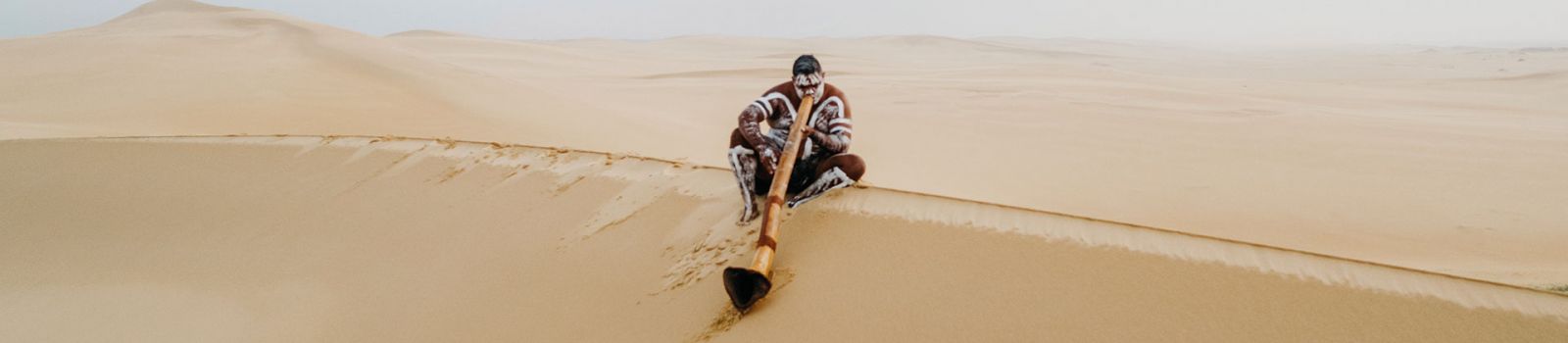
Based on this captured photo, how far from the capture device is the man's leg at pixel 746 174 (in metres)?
2.95

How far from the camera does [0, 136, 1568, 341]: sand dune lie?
1.99 metres

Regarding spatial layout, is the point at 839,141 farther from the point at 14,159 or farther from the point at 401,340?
the point at 14,159

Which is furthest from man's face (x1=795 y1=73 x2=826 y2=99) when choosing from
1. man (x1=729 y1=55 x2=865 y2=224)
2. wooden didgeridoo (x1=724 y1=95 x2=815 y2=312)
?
wooden didgeridoo (x1=724 y1=95 x2=815 y2=312)

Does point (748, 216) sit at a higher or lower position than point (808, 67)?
lower

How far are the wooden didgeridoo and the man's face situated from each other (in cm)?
14

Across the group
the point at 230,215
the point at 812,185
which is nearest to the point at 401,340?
the point at 812,185

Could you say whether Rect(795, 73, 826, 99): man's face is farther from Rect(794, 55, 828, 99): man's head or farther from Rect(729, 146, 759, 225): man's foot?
Rect(729, 146, 759, 225): man's foot

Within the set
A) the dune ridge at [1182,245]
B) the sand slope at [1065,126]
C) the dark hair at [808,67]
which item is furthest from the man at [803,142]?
the sand slope at [1065,126]

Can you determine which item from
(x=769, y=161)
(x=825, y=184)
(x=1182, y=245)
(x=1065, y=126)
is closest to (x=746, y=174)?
(x=769, y=161)

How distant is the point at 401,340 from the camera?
8.61 ft

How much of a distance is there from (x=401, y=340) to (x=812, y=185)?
5.36 feet

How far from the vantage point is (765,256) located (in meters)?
2.35

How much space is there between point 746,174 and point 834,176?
1.21 ft

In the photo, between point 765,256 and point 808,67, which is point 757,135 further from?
point 765,256
